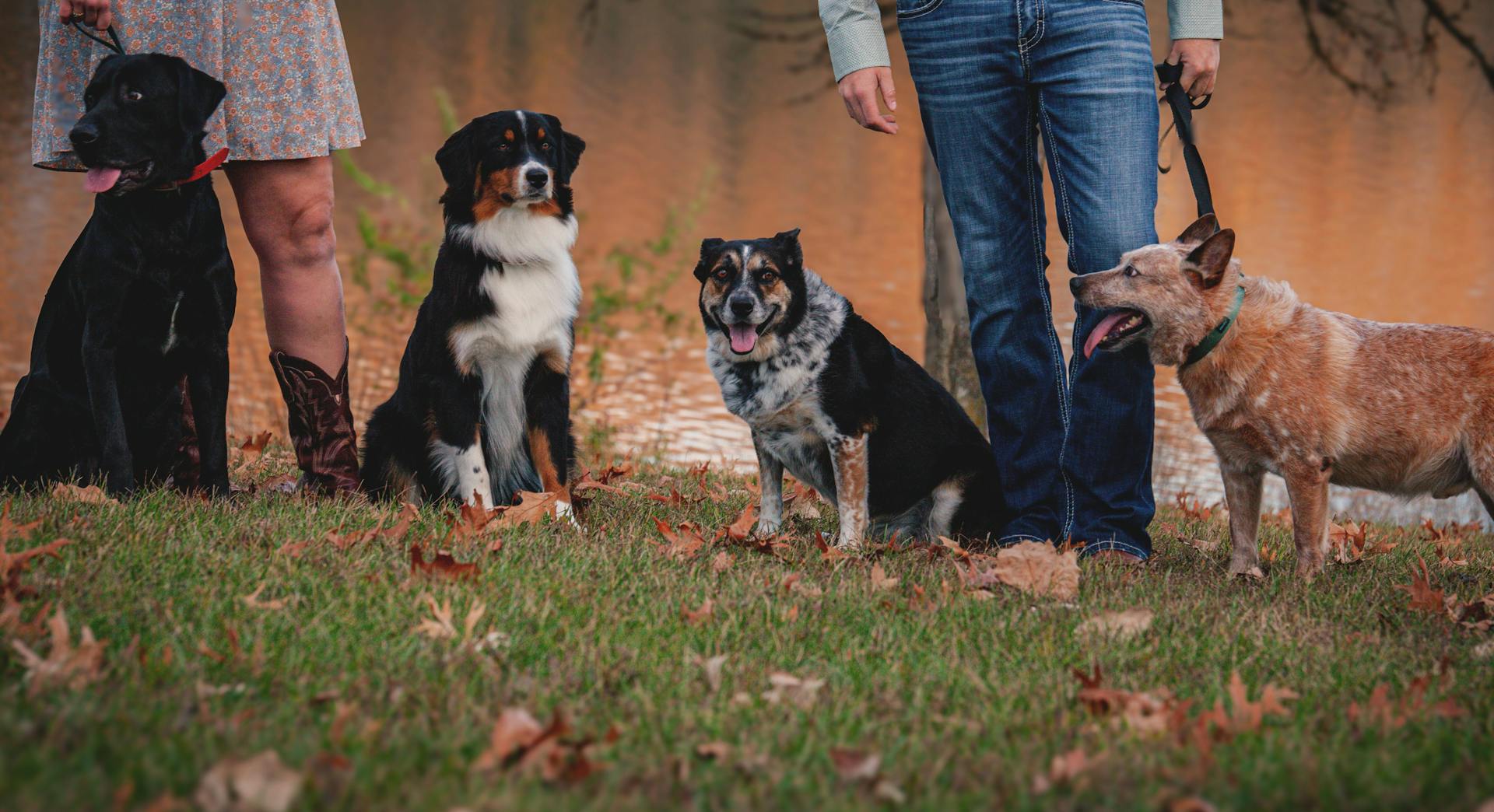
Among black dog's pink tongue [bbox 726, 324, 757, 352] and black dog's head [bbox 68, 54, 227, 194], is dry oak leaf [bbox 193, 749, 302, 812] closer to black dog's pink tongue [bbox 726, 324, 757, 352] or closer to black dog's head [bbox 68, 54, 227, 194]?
black dog's head [bbox 68, 54, 227, 194]

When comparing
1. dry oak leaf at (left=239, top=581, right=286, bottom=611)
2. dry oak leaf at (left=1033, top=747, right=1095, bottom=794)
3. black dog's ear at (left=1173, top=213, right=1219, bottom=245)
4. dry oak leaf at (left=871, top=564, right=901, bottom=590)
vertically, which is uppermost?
black dog's ear at (left=1173, top=213, right=1219, bottom=245)

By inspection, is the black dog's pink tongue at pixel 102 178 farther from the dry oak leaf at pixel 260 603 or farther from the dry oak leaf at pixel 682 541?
the dry oak leaf at pixel 682 541

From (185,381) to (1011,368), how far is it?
112 inches

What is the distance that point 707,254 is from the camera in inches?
172

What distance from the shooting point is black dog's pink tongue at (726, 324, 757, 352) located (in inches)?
163

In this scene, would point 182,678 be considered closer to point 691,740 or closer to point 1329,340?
point 691,740

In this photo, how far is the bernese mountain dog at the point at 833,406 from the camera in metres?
4.17

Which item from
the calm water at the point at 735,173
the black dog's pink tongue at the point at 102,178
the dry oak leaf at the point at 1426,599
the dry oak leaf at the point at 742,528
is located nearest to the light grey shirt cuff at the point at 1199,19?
the dry oak leaf at the point at 1426,599

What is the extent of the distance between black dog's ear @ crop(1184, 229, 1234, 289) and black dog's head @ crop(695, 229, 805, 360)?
1342mm

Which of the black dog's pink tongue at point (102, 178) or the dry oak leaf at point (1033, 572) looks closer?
the dry oak leaf at point (1033, 572)

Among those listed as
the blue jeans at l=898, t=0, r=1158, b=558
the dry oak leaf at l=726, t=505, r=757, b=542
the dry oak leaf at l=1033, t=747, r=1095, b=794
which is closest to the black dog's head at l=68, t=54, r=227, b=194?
the dry oak leaf at l=726, t=505, r=757, b=542

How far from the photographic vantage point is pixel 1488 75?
30.8 ft

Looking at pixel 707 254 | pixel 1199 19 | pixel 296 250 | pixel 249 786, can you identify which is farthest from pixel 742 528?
Answer: pixel 249 786

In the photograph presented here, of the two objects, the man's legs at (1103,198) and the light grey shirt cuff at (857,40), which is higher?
the light grey shirt cuff at (857,40)
